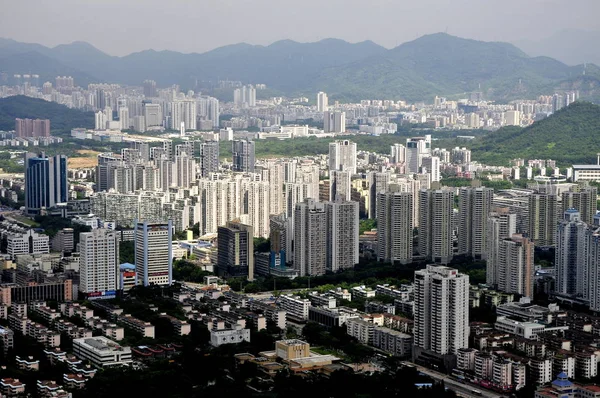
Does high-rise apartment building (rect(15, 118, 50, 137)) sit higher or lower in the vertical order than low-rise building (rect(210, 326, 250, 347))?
higher

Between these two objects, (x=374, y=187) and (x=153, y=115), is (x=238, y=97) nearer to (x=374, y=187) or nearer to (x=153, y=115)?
(x=153, y=115)

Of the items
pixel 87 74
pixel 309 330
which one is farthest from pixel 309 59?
pixel 309 330

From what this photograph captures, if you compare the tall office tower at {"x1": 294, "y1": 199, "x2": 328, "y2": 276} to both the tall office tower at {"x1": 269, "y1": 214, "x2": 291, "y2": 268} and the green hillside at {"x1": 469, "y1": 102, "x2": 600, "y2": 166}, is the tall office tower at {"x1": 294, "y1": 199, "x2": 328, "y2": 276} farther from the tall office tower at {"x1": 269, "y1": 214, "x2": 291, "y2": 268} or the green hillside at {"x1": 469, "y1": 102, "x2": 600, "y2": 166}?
the green hillside at {"x1": 469, "y1": 102, "x2": 600, "y2": 166}

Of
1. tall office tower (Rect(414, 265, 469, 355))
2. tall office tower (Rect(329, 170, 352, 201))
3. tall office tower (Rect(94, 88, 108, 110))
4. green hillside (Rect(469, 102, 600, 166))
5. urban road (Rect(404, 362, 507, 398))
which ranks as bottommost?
urban road (Rect(404, 362, 507, 398))

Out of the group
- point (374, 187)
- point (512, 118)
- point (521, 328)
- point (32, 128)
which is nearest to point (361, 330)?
point (521, 328)

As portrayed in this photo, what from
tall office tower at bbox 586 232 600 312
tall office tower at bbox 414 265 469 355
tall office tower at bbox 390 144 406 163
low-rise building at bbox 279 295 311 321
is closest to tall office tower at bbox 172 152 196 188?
tall office tower at bbox 390 144 406 163

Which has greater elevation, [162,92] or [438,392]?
[162,92]

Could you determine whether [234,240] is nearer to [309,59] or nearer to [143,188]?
[143,188]
